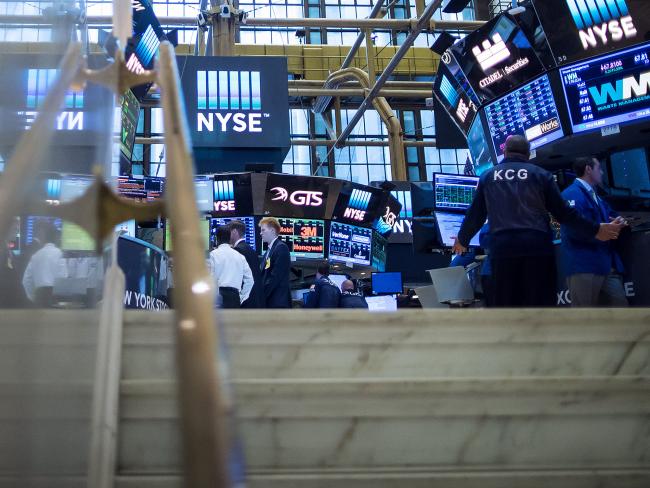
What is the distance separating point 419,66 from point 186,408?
21519 millimetres

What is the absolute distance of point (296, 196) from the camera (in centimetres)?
1148

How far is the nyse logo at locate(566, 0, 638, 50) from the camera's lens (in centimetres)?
592

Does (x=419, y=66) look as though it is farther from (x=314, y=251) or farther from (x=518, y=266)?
(x=518, y=266)

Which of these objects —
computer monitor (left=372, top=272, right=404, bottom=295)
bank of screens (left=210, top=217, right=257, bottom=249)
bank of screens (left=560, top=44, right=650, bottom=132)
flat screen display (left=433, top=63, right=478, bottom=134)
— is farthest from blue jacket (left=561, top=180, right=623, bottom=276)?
bank of screens (left=210, top=217, right=257, bottom=249)

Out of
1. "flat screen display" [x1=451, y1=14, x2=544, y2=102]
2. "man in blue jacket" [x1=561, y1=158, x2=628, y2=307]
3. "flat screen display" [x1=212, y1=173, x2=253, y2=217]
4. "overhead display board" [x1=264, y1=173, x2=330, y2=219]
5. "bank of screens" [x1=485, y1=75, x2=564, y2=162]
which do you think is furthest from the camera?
"overhead display board" [x1=264, y1=173, x2=330, y2=219]

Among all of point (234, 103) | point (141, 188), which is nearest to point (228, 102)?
point (234, 103)

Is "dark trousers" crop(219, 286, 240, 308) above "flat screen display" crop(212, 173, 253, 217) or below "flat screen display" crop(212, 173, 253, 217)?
below

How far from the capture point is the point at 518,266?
377 centimetres

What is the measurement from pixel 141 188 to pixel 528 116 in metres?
5.53

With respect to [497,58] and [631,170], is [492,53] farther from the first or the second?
[631,170]

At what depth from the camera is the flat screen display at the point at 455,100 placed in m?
8.12

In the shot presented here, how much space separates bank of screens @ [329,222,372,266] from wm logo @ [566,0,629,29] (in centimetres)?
622

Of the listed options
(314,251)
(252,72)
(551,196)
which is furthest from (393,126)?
(551,196)

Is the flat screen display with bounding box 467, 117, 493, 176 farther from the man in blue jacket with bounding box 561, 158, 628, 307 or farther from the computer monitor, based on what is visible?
the man in blue jacket with bounding box 561, 158, 628, 307
